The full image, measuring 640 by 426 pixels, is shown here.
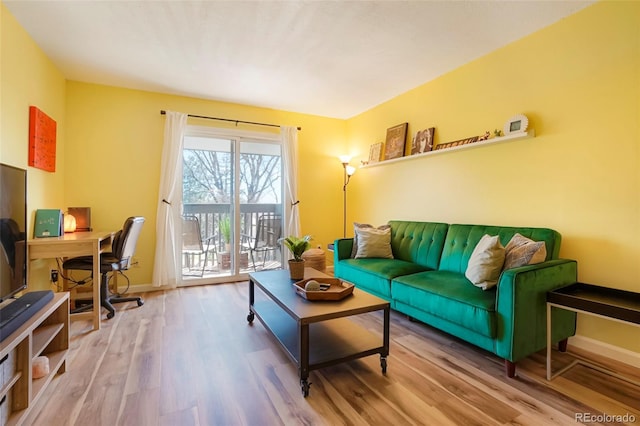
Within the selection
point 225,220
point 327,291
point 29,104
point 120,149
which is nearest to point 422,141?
point 327,291

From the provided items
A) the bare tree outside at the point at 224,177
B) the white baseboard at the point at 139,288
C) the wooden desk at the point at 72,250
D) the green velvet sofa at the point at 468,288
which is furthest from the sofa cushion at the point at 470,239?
the white baseboard at the point at 139,288

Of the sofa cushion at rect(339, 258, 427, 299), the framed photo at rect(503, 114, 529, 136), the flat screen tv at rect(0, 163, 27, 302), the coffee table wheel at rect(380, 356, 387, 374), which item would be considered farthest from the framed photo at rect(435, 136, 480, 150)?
the flat screen tv at rect(0, 163, 27, 302)

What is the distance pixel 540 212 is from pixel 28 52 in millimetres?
4464

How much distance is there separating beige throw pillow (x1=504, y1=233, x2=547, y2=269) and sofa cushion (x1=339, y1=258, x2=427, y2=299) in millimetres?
853

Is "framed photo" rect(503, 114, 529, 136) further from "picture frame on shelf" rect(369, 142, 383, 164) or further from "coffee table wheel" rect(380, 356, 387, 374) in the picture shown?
"coffee table wheel" rect(380, 356, 387, 374)

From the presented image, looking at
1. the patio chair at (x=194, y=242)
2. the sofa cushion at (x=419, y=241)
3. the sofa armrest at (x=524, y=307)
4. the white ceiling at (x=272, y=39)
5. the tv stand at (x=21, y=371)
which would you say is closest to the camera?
the tv stand at (x=21, y=371)

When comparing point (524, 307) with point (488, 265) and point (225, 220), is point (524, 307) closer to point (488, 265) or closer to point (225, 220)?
point (488, 265)

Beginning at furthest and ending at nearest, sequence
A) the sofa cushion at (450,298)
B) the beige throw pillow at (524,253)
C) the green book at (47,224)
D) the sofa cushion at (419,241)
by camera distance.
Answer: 1. the sofa cushion at (419,241)
2. the green book at (47,224)
3. the beige throw pillow at (524,253)
4. the sofa cushion at (450,298)

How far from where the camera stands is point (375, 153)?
13.8ft

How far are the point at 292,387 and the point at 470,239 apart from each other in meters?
1.96

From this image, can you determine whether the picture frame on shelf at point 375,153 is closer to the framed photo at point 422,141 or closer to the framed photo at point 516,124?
the framed photo at point 422,141

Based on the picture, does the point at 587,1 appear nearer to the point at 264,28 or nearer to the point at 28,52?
the point at 264,28

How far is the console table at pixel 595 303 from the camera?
1.61 meters

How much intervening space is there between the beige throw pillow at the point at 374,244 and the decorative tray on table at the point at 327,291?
1.12m
